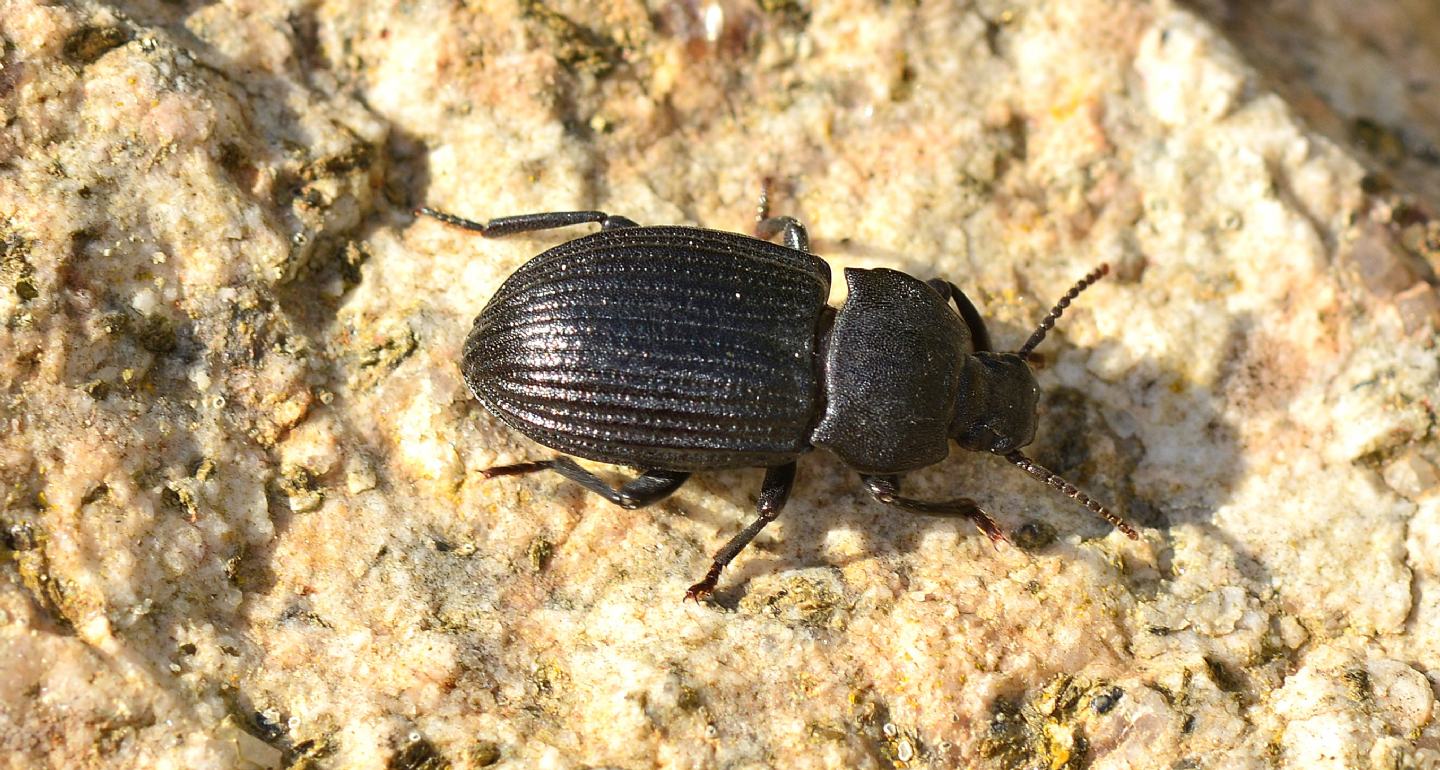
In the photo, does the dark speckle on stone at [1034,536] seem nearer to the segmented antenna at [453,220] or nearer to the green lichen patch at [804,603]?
the green lichen patch at [804,603]

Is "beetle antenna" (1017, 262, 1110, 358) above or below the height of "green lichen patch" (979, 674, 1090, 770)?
above

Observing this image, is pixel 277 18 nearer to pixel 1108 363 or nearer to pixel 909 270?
pixel 909 270

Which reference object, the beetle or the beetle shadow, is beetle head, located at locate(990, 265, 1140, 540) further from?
the beetle shadow

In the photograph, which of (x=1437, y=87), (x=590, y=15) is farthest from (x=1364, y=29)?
(x=590, y=15)

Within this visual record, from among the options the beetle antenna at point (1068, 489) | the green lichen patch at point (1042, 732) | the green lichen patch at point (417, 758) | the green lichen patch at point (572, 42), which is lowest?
the green lichen patch at point (417, 758)

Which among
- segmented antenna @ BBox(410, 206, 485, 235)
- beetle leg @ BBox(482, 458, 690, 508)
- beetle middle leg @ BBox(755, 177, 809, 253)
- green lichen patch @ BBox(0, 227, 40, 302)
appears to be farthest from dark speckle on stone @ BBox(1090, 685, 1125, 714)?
green lichen patch @ BBox(0, 227, 40, 302)

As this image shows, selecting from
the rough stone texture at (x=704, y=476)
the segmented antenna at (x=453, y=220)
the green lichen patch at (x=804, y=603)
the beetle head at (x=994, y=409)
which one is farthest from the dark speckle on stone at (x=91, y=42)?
the beetle head at (x=994, y=409)

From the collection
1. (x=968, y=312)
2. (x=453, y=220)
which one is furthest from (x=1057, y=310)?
(x=453, y=220)

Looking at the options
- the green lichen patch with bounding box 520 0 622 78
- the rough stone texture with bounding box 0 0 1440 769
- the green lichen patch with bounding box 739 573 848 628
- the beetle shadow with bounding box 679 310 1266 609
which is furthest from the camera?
the green lichen patch with bounding box 520 0 622 78
